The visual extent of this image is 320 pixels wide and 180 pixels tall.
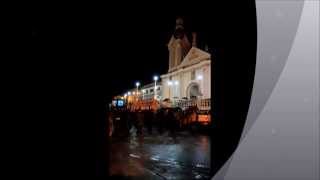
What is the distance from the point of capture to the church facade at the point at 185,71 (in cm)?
3869

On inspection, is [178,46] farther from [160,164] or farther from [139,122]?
[160,164]

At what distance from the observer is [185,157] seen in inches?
325

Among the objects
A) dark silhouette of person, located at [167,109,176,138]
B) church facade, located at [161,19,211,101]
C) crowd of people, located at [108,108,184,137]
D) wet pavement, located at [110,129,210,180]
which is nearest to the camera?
wet pavement, located at [110,129,210,180]

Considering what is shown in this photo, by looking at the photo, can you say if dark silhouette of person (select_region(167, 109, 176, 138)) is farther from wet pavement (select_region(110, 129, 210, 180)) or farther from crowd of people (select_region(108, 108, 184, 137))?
wet pavement (select_region(110, 129, 210, 180))

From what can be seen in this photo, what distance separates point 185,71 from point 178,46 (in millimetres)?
8250

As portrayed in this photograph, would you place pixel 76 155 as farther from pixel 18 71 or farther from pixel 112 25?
pixel 112 25

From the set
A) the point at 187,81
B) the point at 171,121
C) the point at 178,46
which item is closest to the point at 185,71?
the point at 187,81

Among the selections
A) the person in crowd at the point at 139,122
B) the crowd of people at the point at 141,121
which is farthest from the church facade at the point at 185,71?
the person in crowd at the point at 139,122

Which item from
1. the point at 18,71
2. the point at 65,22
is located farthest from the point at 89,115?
the point at 65,22

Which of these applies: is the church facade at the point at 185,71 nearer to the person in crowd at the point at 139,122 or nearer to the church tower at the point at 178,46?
the church tower at the point at 178,46

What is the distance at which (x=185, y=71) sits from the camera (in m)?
45.1

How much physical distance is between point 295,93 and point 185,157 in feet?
14.8

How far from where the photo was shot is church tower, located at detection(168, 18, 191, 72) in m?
50.4

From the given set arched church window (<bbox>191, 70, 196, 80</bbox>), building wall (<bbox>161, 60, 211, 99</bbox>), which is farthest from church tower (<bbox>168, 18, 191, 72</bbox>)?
arched church window (<bbox>191, 70, 196, 80</bbox>)
